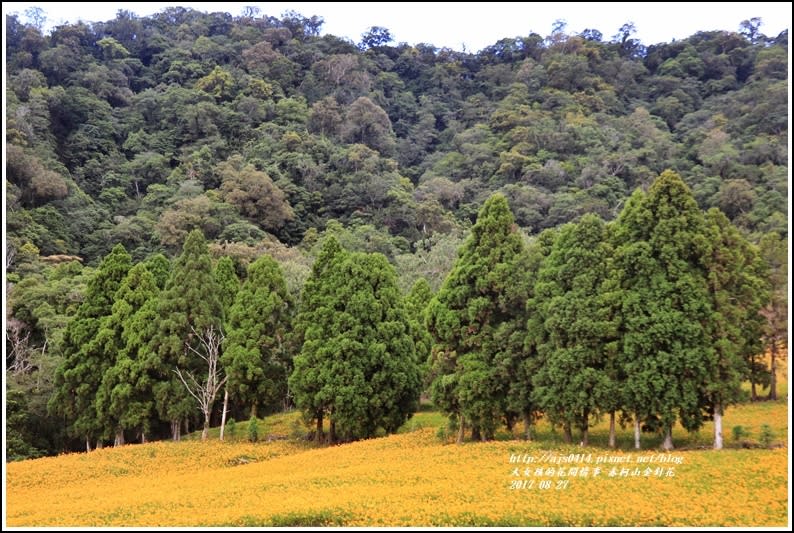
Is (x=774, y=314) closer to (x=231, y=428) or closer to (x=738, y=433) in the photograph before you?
(x=738, y=433)

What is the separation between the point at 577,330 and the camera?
1995cm

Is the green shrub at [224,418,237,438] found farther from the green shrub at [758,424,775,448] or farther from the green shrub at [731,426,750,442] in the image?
the green shrub at [758,424,775,448]

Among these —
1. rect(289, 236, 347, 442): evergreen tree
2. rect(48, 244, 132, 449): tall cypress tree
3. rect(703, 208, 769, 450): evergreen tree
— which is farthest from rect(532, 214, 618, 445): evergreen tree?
rect(48, 244, 132, 449): tall cypress tree

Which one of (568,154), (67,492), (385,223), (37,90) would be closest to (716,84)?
(568,154)

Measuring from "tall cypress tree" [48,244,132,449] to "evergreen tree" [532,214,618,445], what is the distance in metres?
17.3

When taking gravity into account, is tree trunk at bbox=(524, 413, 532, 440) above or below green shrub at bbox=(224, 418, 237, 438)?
above

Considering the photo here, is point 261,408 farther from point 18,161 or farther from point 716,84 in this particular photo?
point 716,84

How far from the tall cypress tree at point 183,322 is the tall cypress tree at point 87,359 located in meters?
2.85

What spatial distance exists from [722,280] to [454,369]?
8.32 meters

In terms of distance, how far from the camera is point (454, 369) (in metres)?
22.9

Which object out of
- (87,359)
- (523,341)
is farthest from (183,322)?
(523,341)

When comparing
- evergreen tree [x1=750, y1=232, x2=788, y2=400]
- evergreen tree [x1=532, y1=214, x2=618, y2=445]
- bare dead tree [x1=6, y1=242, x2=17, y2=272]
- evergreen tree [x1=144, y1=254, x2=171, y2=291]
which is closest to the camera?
evergreen tree [x1=532, y1=214, x2=618, y2=445]

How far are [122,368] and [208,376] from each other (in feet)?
10.6

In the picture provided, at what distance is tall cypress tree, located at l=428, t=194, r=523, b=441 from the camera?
2164cm
